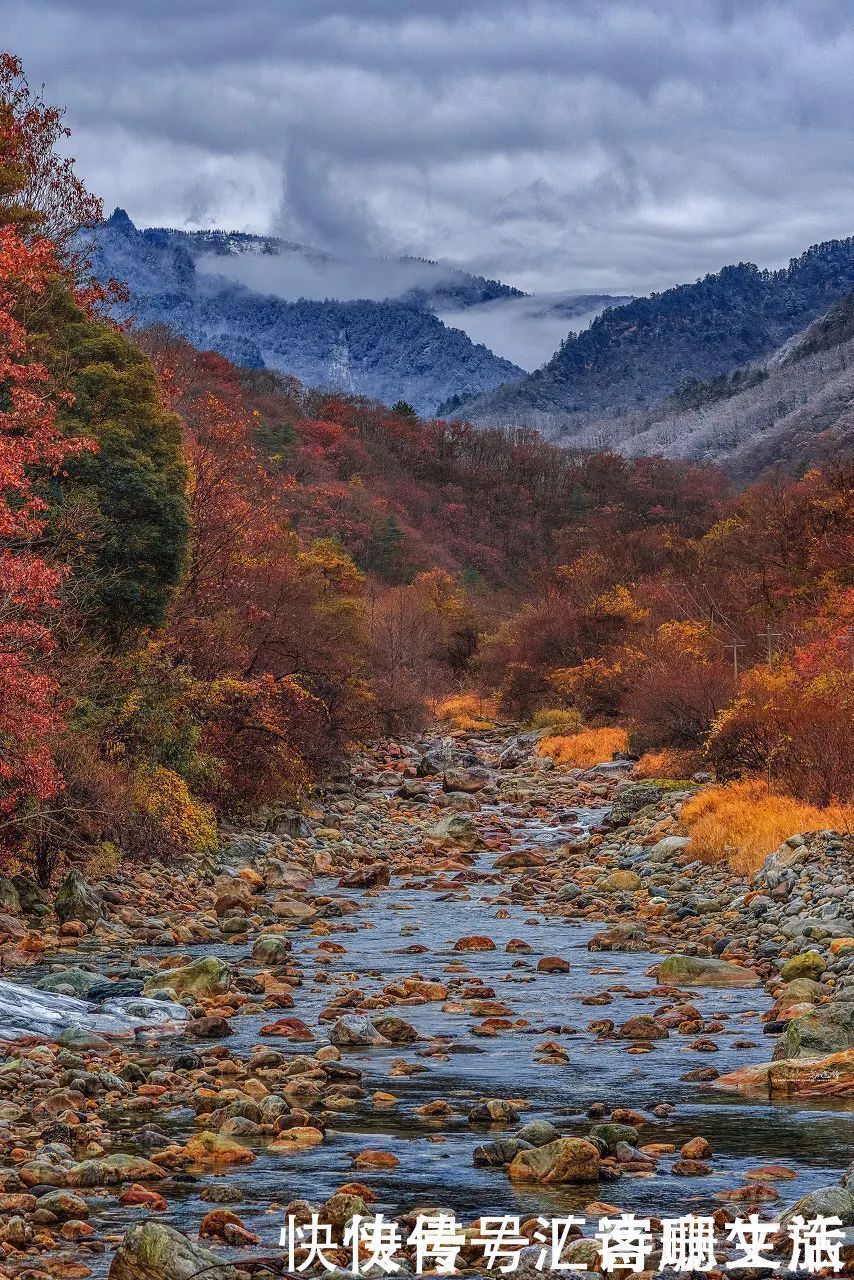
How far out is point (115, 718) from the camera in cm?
2159

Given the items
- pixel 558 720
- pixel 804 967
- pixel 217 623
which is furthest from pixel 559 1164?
pixel 558 720

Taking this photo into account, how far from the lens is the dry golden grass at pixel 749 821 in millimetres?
19766

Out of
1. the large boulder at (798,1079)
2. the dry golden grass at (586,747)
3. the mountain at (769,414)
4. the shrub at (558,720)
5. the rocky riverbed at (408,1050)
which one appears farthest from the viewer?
the mountain at (769,414)

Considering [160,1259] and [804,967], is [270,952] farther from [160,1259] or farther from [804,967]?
[160,1259]

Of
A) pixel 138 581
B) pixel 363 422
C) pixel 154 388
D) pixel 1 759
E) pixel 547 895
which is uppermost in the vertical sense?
pixel 363 422

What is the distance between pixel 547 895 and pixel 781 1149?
1217 cm

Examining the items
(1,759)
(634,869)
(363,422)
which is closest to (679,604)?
(634,869)

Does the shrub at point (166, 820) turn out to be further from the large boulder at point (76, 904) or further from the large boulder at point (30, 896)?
the large boulder at point (76, 904)

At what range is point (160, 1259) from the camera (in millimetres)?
6395

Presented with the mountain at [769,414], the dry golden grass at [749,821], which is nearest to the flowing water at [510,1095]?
the dry golden grass at [749,821]

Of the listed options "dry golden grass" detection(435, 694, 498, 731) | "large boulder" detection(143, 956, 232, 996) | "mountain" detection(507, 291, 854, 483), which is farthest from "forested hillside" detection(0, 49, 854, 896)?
"mountain" detection(507, 291, 854, 483)

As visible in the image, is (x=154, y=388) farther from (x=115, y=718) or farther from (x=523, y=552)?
(x=523, y=552)

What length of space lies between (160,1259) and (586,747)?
32610 mm

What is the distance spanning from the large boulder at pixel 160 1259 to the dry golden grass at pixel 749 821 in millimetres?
A: 13960
